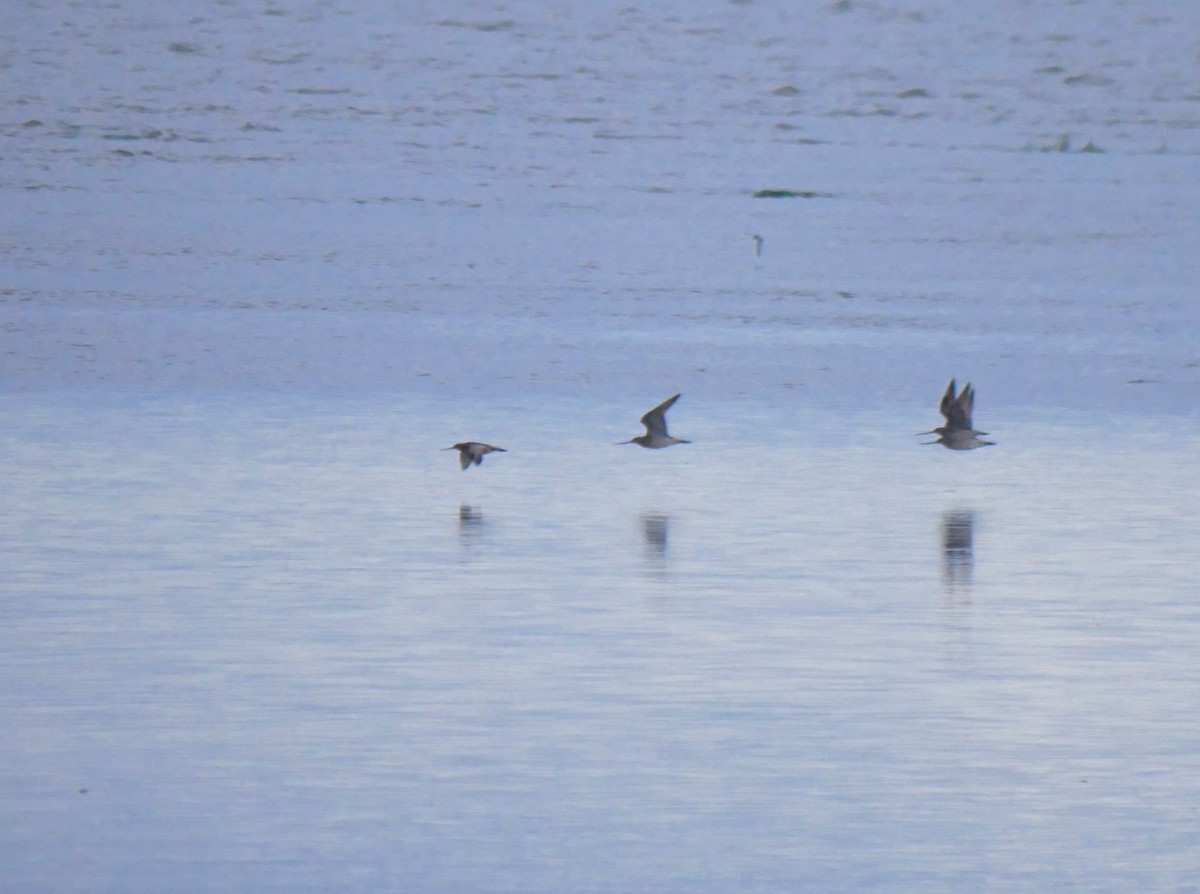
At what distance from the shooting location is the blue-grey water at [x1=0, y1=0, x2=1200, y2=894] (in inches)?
219

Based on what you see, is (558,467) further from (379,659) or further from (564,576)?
(379,659)

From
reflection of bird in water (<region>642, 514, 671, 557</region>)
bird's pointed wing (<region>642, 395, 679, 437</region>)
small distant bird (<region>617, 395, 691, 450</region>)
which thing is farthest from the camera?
small distant bird (<region>617, 395, 691, 450</region>)

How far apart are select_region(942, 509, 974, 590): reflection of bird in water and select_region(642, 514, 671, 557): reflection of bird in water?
1.01 metres

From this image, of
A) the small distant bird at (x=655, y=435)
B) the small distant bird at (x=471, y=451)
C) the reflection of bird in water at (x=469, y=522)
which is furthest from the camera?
the small distant bird at (x=655, y=435)

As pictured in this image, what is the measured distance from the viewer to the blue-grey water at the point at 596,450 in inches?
219

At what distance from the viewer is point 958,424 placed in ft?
34.7

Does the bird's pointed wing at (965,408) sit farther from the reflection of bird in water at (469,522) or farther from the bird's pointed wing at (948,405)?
the reflection of bird in water at (469,522)

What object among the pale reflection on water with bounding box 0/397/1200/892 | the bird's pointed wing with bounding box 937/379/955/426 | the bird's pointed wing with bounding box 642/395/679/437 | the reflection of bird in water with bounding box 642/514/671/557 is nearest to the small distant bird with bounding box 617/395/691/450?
the bird's pointed wing with bounding box 642/395/679/437

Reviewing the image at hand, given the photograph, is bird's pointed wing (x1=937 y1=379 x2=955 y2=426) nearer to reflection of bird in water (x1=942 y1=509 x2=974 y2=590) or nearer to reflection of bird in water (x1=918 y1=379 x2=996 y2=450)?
reflection of bird in water (x1=918 y1=379 x2=996 y2=450)

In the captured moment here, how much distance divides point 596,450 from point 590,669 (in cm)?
420

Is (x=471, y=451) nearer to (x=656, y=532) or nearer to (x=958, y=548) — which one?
(x=656, y=532)

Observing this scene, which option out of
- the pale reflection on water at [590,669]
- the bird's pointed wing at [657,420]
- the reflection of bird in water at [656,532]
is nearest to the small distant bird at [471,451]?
the pale reflection on water at [590,669]

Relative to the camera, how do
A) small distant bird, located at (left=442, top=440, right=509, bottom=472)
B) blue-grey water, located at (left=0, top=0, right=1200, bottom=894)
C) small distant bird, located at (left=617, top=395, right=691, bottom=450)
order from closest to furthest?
blue-grey water, located at (left=0, top=0, right=1200, bottom=894) → small distant bird, located at (left=442, top=440, right=509, bottom=472) → small distant bird, located at (left=617, top=395, right=691, bottom=450)

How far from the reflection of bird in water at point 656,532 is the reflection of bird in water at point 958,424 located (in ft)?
5.73
